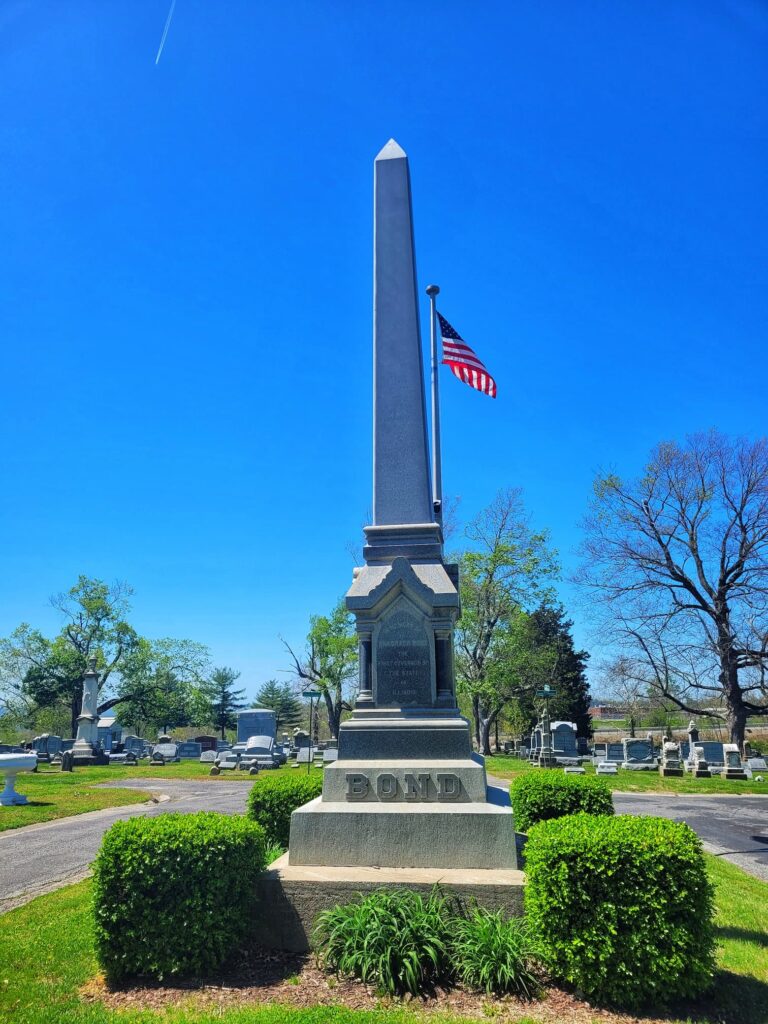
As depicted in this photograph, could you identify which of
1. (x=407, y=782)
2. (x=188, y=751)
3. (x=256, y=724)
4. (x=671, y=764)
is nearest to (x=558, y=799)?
(x=407, y=782)

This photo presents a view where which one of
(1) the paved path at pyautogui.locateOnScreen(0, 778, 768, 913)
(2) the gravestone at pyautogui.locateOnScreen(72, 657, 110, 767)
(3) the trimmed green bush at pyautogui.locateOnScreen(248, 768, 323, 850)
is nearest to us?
(3) the trimmed green bush at pyautogui.locateOnScreen(248, 768, 323, 850)

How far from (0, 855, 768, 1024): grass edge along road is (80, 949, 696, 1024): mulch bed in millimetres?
72

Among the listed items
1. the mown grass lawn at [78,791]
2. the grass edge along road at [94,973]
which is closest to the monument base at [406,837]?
the grass edge along road at [94,973]

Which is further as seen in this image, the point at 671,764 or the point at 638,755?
the point at 638,755

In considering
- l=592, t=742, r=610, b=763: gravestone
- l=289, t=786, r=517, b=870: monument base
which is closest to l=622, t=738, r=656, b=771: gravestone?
l=592, t=742, r=610, b=763: gravestone

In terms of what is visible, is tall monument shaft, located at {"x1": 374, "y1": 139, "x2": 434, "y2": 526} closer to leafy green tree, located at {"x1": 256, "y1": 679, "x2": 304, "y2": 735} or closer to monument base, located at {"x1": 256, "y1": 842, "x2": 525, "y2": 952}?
monument base, located at {"x1": 256, "y1": 842, "x2": 525, "y2": 952}

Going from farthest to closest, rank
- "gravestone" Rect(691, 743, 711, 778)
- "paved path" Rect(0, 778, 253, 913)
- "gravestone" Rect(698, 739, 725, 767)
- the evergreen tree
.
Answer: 1. the evergreen tree
2. "gravestone" Rect(698, 739, 725, 767)
3. "gravestone" Rect(691, 743, 711, 778)
4. "paved path" Rect(0, 778, 253, 913)

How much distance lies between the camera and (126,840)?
16.7ft

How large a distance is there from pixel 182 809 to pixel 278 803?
29.6 feet

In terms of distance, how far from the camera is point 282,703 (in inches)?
2749

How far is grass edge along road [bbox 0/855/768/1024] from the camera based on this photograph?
4273 millimetres

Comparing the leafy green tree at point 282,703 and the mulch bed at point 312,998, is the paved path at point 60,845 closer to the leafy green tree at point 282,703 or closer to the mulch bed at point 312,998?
the mulch bed at point 312,998

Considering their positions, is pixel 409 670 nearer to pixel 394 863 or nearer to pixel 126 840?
pixel 394 863

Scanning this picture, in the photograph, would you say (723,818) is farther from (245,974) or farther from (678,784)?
(245,974)
